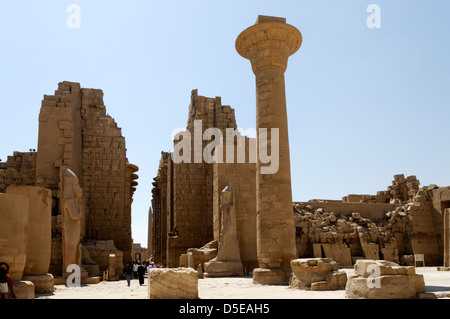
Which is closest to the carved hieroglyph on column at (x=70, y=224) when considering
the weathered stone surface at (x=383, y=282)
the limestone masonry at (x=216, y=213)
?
Result: the limestone masonry at (x=216, y=213)

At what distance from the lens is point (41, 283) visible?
9477mm

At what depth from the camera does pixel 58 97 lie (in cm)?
1748

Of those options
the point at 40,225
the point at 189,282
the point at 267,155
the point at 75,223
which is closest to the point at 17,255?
the point at 40,225

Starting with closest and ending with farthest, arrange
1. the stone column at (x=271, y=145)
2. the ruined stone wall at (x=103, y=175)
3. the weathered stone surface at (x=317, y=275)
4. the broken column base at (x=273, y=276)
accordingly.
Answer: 1. the weathered stone surface at (x=317, y=275)
2. the broken column base at (x=273, y=276)
3. the stone column at (x=271, y=145)
4. the ruined stone wall at (x=103, y=175)

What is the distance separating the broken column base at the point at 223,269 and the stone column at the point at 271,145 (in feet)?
11.4

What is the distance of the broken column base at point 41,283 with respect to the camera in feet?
30.7

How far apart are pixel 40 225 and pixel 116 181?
375 inches

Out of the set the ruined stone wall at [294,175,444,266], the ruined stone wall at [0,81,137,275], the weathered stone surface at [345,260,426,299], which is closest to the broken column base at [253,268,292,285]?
the weathered stone surface at [345,260,426,299]

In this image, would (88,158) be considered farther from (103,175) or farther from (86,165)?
(103,175)

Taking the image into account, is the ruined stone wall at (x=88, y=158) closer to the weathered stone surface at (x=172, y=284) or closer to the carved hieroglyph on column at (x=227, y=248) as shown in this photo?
the carved hieroglyph on column at (x=227, y=248)

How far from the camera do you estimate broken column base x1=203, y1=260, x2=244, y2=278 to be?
14.5 metres

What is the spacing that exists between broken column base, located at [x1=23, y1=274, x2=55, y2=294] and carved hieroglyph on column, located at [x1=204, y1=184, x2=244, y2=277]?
19.6 ft

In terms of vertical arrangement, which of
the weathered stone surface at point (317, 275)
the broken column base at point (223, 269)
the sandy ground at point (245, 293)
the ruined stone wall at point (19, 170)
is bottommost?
the broken column base at point (223, 269)
